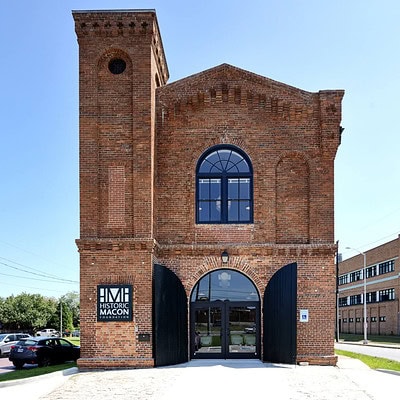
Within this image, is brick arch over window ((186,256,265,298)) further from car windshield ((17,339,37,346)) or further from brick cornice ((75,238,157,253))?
car windshield ((17,339,37,346))

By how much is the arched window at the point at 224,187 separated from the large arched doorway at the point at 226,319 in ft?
6.51

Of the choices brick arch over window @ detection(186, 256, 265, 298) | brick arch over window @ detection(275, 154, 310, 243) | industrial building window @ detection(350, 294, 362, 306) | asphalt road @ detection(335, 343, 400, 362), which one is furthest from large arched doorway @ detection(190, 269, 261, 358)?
industrial building window @ detection(350, 294, 362, 306)

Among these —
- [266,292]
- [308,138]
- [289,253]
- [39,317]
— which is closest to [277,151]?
[308,138]

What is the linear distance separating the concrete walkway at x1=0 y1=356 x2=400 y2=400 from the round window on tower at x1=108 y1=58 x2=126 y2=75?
9.88 meters

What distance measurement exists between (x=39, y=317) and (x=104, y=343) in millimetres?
65599

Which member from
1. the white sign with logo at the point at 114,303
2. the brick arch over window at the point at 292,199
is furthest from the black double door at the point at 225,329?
the brick arch over window at the point at 292,199

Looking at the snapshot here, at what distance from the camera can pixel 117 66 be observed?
19719 mm

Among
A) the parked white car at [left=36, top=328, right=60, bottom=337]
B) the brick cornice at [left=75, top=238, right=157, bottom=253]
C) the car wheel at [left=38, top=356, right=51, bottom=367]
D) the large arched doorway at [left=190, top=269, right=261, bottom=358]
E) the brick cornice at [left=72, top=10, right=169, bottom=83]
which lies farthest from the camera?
the parked white car at [left=36, top=328, right=60, bottom=337]

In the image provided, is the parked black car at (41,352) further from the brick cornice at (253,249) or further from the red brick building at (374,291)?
the red brick building at (374,291)

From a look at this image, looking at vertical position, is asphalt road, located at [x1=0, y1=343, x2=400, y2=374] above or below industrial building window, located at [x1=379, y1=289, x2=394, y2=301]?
below

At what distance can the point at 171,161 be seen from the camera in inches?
801

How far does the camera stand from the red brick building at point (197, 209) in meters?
18.6

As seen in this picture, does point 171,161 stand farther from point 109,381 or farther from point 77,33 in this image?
point 109,381

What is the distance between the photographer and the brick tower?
18406 millimetres
